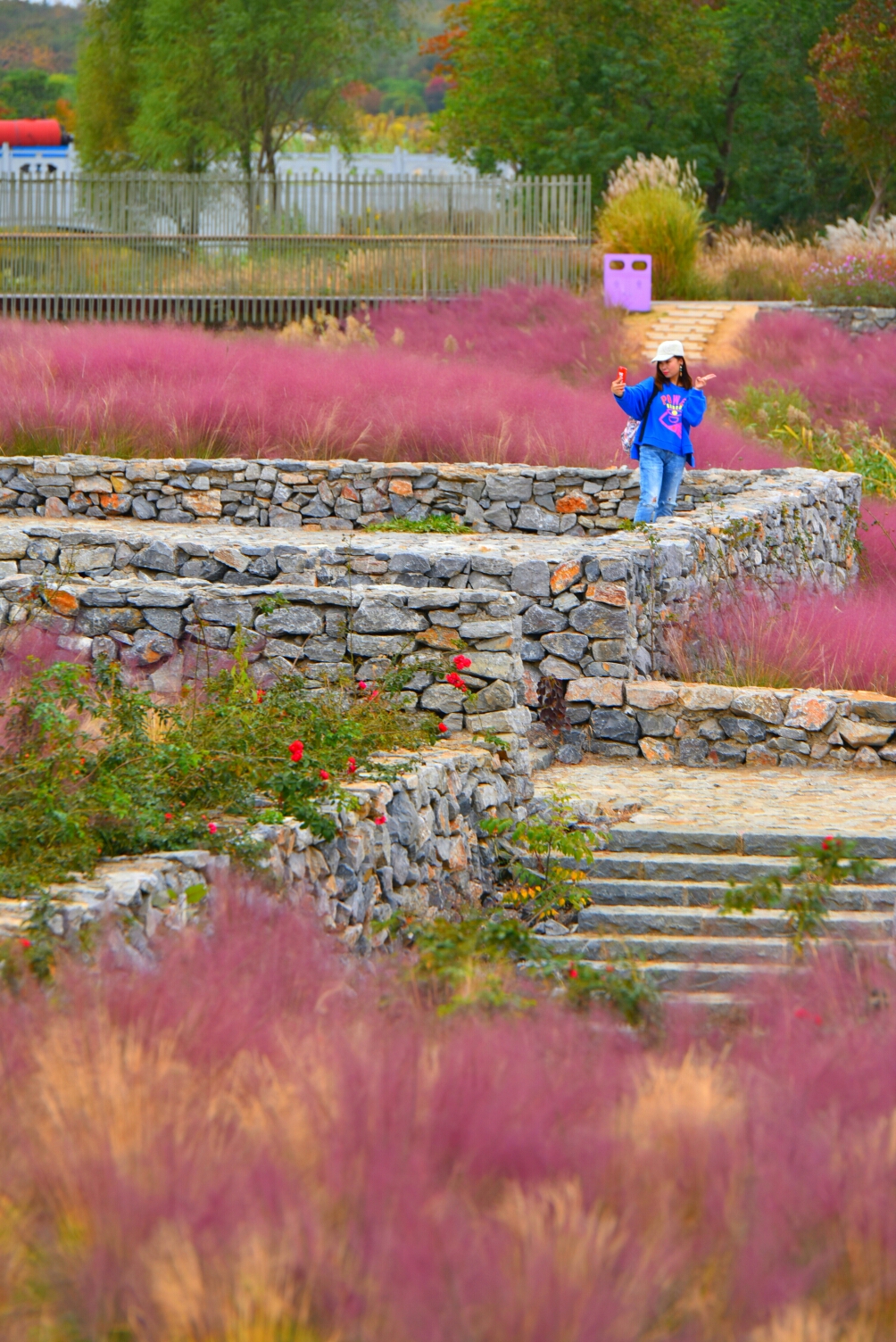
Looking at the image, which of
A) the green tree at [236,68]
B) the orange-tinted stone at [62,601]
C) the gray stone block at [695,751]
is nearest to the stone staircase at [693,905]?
the gray stone block at [695,751]

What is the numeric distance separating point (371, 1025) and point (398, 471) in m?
9.51

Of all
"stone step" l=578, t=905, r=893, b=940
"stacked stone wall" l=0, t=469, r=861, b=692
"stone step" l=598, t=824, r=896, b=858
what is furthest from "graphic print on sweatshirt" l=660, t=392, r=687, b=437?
"stone step" l=578, t=905, r=893, b=940

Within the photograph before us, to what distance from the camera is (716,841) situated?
23.4 feet

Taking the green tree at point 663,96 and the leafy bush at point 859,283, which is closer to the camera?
the leafy bush at point 859,283

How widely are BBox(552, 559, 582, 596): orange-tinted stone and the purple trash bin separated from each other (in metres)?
14.9

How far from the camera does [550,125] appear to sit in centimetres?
3209

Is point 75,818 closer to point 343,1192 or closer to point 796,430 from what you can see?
point 343,1192

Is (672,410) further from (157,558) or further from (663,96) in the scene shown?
(663,96)

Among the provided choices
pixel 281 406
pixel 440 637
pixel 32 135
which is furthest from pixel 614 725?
pixel 32 135

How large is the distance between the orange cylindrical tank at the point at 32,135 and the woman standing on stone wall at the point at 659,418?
129 feet

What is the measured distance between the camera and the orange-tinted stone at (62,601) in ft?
26.3

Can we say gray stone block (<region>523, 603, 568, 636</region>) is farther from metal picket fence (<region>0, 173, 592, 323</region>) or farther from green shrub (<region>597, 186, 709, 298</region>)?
green shrub (<region>597, 186, 709, 298</region>)

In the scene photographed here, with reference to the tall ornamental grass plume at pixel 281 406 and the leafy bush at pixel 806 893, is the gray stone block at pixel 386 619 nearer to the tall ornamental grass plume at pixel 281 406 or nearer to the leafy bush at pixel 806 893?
the leafy bush at pixel 806 893

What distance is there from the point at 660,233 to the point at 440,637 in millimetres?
19330
